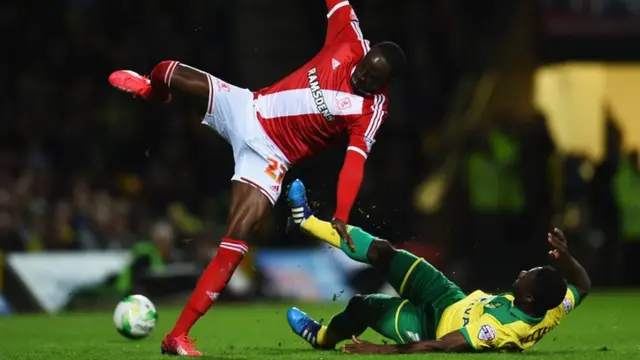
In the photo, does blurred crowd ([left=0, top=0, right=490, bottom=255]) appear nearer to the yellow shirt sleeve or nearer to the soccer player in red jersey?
the soccer player in red jersey

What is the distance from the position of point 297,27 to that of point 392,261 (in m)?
11.5

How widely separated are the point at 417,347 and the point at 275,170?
5.29 feet

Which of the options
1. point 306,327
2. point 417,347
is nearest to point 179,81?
point 306,327

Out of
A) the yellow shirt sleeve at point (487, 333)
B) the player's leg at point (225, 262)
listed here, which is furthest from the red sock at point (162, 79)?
the yellow shirt sleeve at point (487, 333)

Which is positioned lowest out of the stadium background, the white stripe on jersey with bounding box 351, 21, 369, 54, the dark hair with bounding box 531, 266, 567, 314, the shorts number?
the stadium background

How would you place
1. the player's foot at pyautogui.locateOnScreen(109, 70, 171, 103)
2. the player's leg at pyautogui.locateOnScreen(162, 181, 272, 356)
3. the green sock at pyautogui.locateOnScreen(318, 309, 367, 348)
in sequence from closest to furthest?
the player's leg at pyautogui.locateOnScreen(162, 181, 272, 356) → the green sock at pyautogui.locateOnScreen(318, 309, 367, 348) → the player's foot at pyautogui.locateOnScreen(109, 70, 171, 103)

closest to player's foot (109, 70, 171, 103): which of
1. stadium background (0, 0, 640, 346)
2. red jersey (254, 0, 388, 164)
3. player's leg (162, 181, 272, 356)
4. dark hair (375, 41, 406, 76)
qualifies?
red jersey (254, 0, 388, 164)

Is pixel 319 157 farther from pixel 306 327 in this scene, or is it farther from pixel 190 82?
pixel 190 82

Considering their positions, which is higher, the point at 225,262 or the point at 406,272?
the point at 225,262

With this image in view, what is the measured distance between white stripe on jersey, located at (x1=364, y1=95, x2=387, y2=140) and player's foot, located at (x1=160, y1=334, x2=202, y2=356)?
71.3 inches

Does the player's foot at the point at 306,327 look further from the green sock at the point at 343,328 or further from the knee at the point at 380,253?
the knee at the point at 380,253

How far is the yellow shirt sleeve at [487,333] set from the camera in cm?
829

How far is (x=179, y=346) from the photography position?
8438mm

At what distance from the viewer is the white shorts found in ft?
29.0
